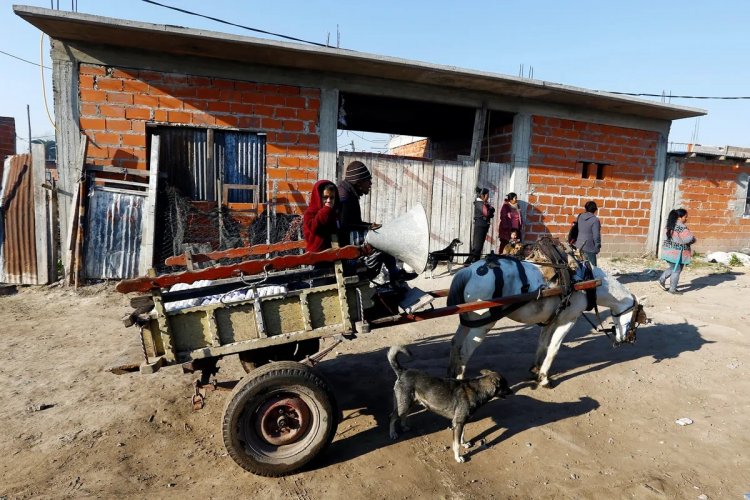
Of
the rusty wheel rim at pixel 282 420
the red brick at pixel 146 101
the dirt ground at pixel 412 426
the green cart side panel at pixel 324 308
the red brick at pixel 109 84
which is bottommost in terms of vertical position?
the dirt ground at pixel 412 426

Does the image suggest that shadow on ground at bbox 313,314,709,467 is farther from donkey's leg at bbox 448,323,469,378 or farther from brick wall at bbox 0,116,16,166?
brick wall at bbox 0,116,16,166

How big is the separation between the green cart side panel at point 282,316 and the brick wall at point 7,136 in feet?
53.1

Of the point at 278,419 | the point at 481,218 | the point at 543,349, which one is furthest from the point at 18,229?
the point at 481,218

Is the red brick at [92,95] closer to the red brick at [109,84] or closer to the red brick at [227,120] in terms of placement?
the red brick at [109,84]

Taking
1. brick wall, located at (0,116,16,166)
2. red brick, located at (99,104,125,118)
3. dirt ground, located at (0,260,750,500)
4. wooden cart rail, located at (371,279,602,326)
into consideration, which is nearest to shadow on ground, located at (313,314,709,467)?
dirt ground, located at (0,260,750,500)

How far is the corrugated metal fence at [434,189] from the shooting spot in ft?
30.2

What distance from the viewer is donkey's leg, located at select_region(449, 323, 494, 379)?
4258 millimetres

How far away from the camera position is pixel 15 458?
10.7 ft

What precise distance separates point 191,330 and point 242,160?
5767mm

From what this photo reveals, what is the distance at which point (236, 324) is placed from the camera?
10.0 ft

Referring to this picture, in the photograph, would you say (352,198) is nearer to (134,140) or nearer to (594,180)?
(134,140)

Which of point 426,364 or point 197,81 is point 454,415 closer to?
point 426,364

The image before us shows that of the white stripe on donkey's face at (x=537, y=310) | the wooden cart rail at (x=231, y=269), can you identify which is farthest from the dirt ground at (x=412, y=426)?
the wooden cart rail at (x=231, y=269)

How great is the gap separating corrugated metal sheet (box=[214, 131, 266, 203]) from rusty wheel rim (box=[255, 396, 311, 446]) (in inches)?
224
